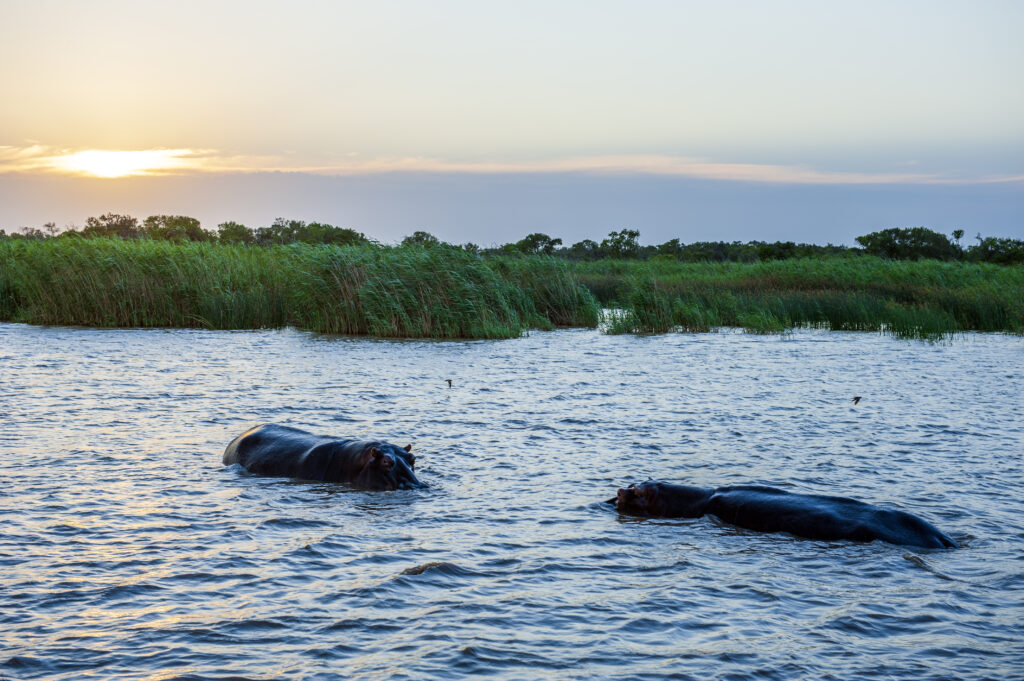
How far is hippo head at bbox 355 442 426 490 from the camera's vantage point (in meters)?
8.45

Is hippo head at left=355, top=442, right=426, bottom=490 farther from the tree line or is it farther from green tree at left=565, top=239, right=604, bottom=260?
green tree at left=565, top=239, right=604, bottom=260

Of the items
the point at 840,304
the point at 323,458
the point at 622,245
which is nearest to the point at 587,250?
the point at 622,245

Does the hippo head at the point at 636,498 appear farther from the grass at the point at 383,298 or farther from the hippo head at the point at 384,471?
the grass at the point at 383,298

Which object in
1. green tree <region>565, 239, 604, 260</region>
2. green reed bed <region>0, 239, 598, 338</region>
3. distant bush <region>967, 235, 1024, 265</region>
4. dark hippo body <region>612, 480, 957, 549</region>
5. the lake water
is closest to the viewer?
the lake water

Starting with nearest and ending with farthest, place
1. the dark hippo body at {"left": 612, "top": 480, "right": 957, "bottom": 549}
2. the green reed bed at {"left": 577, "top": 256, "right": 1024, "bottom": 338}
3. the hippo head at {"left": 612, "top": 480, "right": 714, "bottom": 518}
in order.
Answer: the dark hippo body at {"left": 612, "top": 480, "right": 957, "bottom": 549}
the hippo head at {"left": 612, "top": 480, "right": 714, "bottom": 518}
the green reed bed at {"left": 577, "top": 256, "right": 1024, "bottom": 338}

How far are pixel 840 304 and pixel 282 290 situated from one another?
53.9 ft

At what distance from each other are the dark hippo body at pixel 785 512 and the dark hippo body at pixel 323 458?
2.03m

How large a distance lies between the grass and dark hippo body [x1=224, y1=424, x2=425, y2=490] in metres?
15.4

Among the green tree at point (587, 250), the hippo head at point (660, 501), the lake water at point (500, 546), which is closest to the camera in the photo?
the lake water at point (500, 546)

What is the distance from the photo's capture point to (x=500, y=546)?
6824 millimetres

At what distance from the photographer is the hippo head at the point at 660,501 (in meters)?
7.69

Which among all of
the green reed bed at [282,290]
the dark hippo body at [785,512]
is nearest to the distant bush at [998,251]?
the green reed bed at [282,290]

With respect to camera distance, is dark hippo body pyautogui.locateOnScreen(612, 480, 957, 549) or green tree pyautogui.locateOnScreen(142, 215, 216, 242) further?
green tree pyautogui.locateOnScreen(142, 215, 216, 242)

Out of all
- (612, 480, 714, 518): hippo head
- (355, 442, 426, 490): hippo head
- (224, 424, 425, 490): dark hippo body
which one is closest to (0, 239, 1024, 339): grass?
(224, 424, 425, 490): dark hippo body
